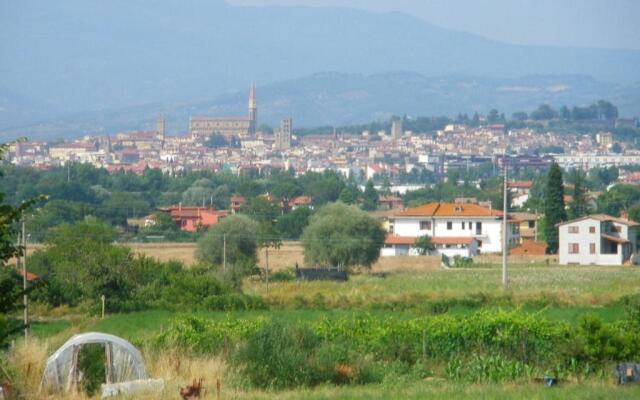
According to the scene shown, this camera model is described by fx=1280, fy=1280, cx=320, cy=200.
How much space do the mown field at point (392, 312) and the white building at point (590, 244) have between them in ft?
5.08

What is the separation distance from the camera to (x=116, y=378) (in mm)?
13438

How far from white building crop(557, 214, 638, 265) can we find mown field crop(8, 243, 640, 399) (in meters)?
1.55

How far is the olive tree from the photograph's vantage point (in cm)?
4541

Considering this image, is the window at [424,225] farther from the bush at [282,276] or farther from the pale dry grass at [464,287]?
the bush at [282,276]

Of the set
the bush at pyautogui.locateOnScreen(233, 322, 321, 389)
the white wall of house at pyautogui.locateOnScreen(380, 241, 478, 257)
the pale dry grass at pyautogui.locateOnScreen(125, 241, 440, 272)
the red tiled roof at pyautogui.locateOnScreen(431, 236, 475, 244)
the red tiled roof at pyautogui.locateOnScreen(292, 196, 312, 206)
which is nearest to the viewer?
the bush at pyautogui.locateOnScreen(233, 322, 321, 389)

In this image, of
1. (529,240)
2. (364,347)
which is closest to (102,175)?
(529,240)

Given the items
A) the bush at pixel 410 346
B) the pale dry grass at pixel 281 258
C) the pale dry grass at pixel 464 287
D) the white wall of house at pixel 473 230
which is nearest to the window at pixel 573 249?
the pale dry grass at pixel 281 258

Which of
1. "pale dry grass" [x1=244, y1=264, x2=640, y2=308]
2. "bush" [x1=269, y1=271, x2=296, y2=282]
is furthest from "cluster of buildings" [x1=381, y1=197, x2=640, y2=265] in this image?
"bush" [x1=269, y1=271, x2=296, y2=282]

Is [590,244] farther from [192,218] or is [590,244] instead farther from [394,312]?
[394,312]

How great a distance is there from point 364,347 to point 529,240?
46.8m

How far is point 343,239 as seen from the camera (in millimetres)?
46031

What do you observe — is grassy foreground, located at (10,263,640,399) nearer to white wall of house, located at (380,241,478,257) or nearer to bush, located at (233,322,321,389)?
bush, located at (233,322,321,389)

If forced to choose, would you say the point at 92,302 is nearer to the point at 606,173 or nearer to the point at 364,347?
the point at 364,347

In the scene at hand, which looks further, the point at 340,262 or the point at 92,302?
the point at 340,262
